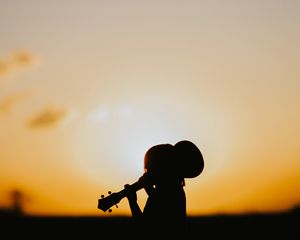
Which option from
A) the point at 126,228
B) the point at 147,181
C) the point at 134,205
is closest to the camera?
the point at 134,205

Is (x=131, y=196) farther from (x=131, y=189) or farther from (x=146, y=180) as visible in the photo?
(x=146, y=180)

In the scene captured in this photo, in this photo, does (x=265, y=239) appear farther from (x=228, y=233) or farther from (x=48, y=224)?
(x=48, y=224)

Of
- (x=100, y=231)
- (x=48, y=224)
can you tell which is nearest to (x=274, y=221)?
(x=100, y=231)

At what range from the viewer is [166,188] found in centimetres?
606

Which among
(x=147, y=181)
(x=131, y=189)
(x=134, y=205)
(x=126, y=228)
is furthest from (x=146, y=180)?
(x=126, y=228)

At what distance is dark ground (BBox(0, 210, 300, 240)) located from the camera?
926 inches

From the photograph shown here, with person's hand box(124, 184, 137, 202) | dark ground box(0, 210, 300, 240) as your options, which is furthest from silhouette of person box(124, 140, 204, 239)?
dark ground box(0, 210, 300, 240)

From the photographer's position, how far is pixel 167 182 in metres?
6.07

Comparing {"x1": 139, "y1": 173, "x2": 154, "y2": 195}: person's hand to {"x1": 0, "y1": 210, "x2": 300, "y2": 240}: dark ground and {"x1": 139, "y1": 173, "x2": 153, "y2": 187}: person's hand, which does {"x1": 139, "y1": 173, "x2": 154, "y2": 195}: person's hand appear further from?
{"x1": 0, "y1": 210, "x2": 300, "y2": 240}: dark ground

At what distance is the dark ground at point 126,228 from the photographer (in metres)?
23.5

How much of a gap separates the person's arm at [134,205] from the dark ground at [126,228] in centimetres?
1592

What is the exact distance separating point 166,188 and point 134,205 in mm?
377

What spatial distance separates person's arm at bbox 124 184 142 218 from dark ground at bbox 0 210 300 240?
15.9 metres

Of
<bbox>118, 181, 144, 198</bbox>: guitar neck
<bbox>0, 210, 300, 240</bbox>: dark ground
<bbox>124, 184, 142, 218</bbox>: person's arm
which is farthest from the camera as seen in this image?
<bbox>0, 210, 300, 240</bbox>: dark ground
